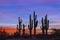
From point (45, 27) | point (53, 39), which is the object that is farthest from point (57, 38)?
point (45, 27)

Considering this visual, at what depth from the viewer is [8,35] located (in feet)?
155

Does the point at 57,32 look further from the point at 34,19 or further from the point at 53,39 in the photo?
the point at 34,19

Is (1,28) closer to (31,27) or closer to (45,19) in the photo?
(31,27)

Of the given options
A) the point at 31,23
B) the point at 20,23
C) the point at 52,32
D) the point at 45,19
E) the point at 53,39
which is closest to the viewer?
the point at 45,19

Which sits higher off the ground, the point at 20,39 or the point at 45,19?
the point at 45,19

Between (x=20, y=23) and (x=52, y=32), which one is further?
(x=52, y=32)

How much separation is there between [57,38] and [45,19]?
38.0ft

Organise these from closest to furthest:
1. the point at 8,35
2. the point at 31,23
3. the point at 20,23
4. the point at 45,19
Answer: the point at 45,19
the point at 31,23
the point at 20,23
the point at 8,35

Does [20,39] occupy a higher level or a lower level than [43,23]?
lower

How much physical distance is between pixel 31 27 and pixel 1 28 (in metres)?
15.4

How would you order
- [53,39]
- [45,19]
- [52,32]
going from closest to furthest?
1. [45,19]
2. [53,39]
3. [52,32]

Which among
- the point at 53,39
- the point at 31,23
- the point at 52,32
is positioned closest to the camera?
the point at 31,23

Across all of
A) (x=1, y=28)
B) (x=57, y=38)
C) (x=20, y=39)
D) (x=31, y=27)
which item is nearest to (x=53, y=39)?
(x=57, y=38)

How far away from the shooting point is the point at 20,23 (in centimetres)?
3275
